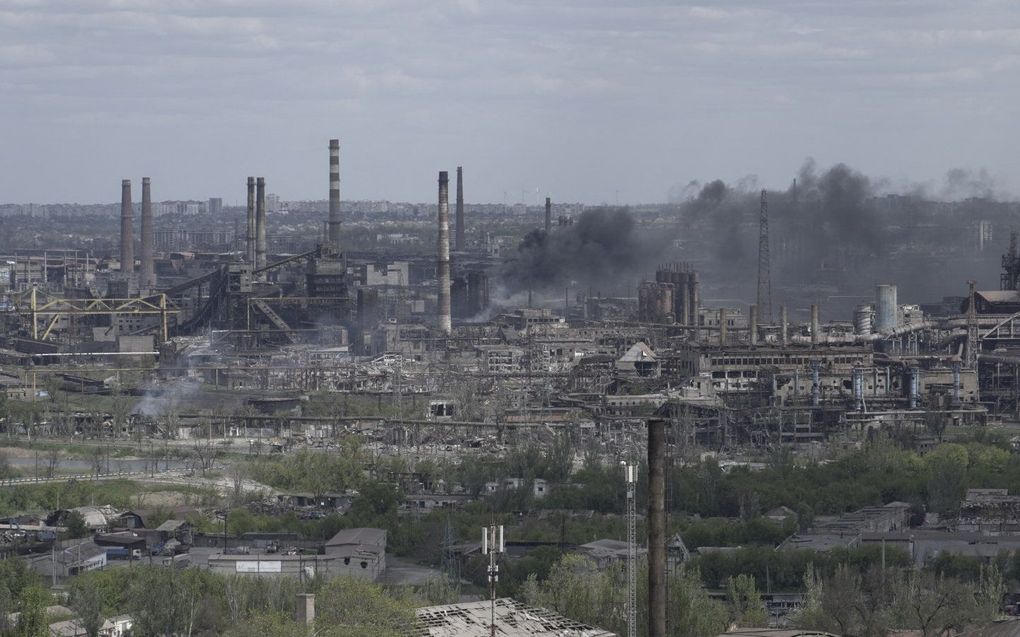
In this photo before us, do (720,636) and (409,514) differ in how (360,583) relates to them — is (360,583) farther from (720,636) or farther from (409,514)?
(409,514)

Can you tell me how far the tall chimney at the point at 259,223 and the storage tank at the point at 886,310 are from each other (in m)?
19.0

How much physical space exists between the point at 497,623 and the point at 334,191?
48.0 meters

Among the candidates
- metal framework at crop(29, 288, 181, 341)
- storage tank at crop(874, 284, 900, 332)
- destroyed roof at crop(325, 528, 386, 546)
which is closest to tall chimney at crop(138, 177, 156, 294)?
metal framework at crop(29, 288, 181, 341)

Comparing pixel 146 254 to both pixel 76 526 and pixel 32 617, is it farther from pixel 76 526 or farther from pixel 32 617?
pixel 32 617

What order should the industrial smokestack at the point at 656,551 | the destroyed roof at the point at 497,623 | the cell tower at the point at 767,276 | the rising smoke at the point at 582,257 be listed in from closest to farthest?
the industrial smokestack at the point at 656,551 < the destroyed roof at the point at 497,623 < the cell tower at the point at 767,276 < the rising smoke at the point at 582,257

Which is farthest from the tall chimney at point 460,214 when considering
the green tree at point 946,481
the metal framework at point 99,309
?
the green tree at point 946,481

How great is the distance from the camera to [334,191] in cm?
6644

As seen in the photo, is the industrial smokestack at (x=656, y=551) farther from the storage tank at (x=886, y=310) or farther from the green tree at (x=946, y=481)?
the storage tank at (x=886, y=310)

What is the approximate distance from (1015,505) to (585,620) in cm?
1134

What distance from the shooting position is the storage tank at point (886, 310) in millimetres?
56750

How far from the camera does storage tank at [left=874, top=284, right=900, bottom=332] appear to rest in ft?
186

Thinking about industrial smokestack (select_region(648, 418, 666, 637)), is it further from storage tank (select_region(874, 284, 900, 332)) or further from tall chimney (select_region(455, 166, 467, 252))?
tall chimney (select_region(455, 166, 467, 252))

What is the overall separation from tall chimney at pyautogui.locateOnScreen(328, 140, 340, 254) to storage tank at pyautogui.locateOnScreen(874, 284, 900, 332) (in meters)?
14.6

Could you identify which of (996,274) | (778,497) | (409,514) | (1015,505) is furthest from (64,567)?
(996,274)
